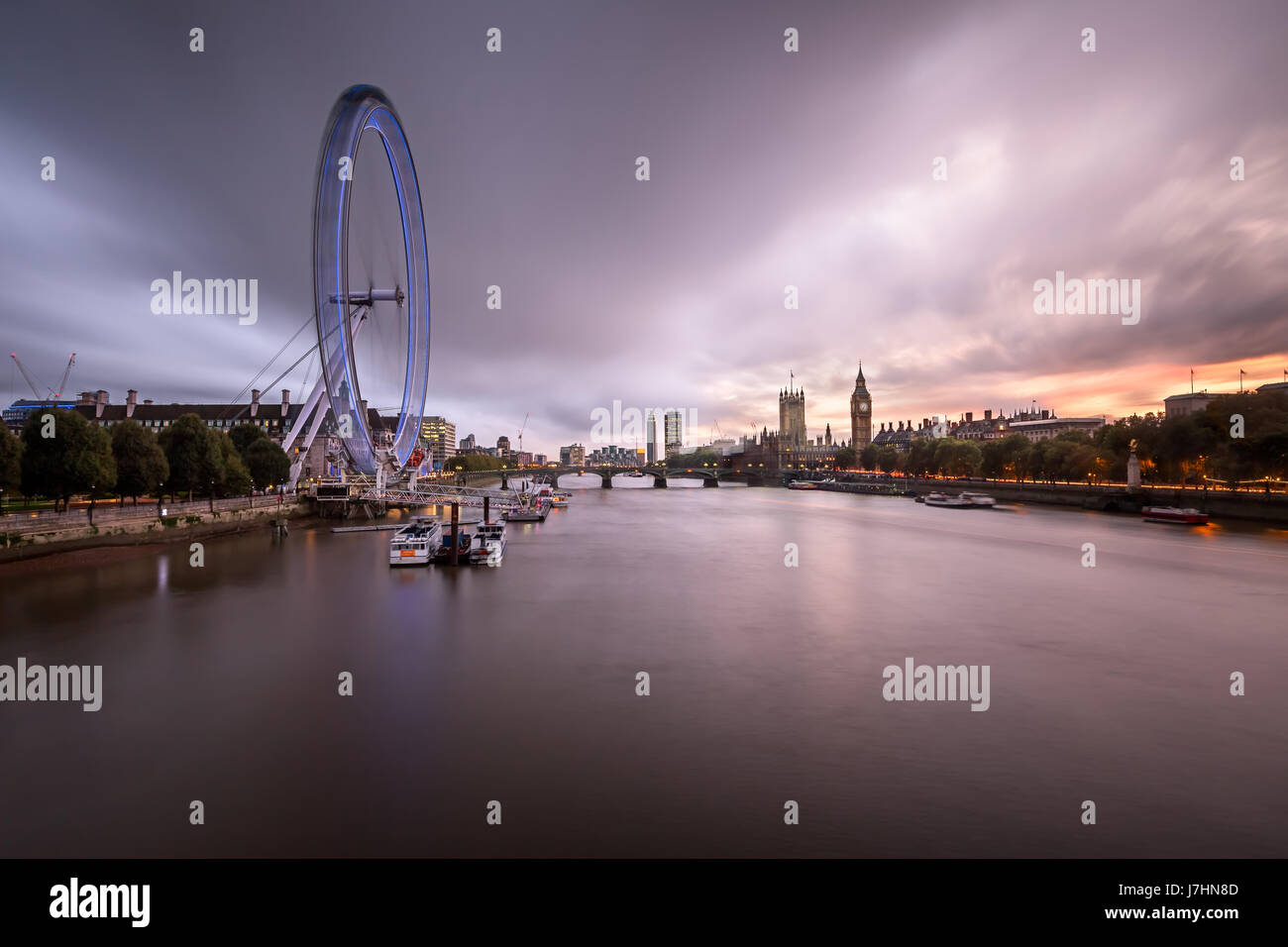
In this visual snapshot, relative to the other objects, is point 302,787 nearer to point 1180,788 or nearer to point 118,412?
point 1180,788

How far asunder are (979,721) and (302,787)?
12785 millimetres

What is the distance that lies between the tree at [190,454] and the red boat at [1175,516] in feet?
248

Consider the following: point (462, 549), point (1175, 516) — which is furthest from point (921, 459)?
point (462, 549)

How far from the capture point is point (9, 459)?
83.5 ft

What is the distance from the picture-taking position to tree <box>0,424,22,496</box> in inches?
992

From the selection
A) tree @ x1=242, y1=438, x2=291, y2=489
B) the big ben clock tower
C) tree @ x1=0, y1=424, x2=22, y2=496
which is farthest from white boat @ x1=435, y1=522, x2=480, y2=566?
the big ben clock tower

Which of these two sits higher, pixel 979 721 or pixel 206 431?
pixel 206 431

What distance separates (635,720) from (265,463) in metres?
52.6

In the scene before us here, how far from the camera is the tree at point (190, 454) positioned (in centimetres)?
3956

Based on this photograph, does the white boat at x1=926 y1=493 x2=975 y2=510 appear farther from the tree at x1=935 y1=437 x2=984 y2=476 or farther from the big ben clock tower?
the big ben clock tower

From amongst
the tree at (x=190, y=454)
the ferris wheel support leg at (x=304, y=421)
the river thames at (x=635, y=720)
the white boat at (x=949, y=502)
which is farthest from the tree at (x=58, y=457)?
the white boat at (x=949, y=502)
